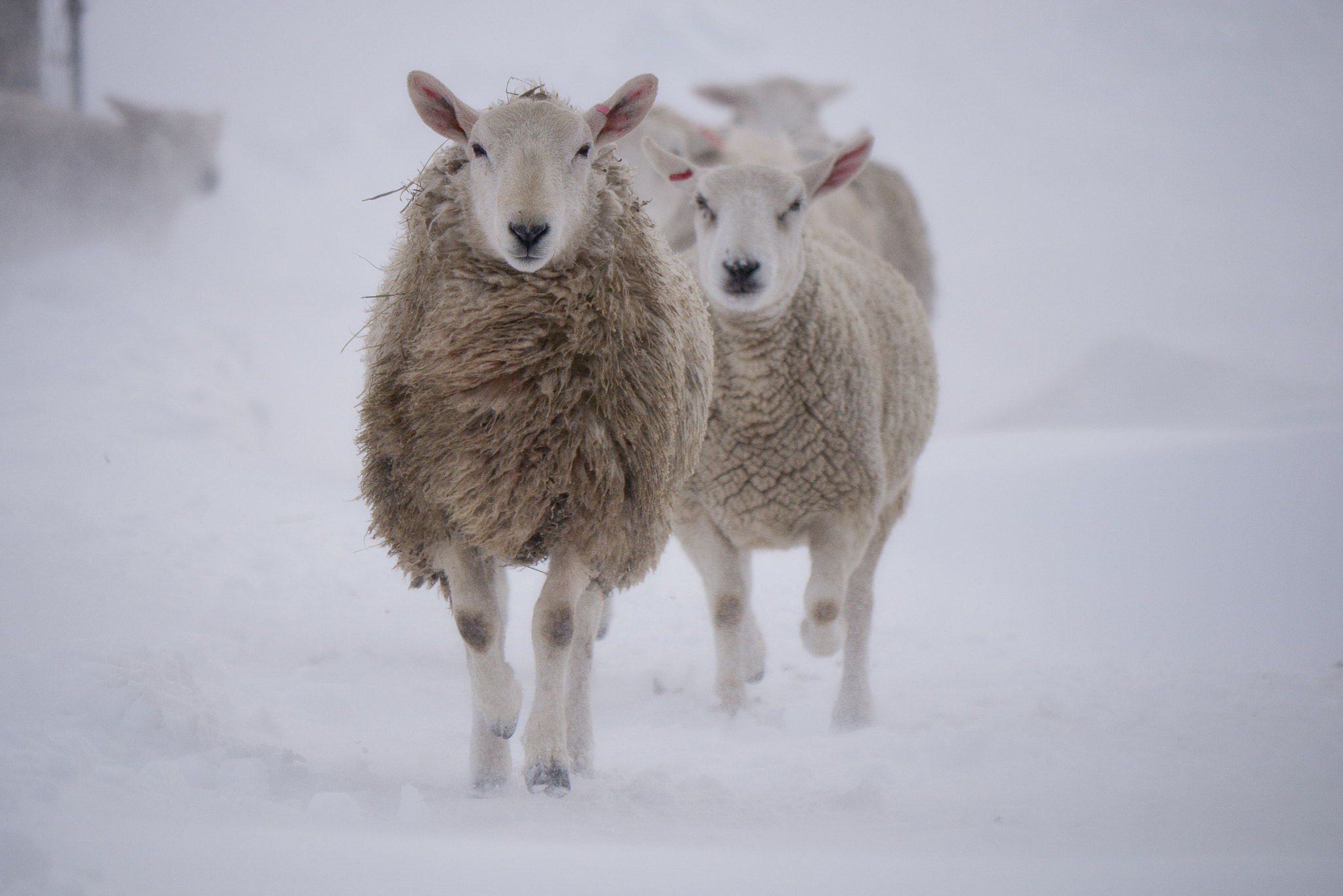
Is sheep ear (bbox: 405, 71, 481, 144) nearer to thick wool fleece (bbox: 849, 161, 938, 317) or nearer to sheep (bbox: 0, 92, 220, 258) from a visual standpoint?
sheep (bbox: 0, 92, 220, 258)

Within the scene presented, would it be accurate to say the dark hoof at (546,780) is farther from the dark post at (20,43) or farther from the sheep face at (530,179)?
the dark post at (20,43)

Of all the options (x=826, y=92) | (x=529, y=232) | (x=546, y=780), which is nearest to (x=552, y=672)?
(x=546, y=780)

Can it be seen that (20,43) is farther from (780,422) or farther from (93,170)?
(780,422)

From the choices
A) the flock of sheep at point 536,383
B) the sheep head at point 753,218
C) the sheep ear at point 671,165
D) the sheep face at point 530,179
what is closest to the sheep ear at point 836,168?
the sheep head at point 753,218

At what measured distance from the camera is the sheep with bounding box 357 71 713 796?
8.20ft

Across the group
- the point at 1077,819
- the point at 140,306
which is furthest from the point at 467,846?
the point at 140,306

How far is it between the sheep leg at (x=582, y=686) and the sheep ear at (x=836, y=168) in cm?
175

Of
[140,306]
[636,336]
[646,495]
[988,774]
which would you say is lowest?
[988,774]

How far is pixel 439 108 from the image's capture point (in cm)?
265

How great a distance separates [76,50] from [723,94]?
229 inches

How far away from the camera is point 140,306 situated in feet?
23.7

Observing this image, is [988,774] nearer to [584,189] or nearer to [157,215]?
[584,189]

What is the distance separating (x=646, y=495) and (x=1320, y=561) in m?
3.37

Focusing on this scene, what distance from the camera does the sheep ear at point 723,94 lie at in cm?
1036
